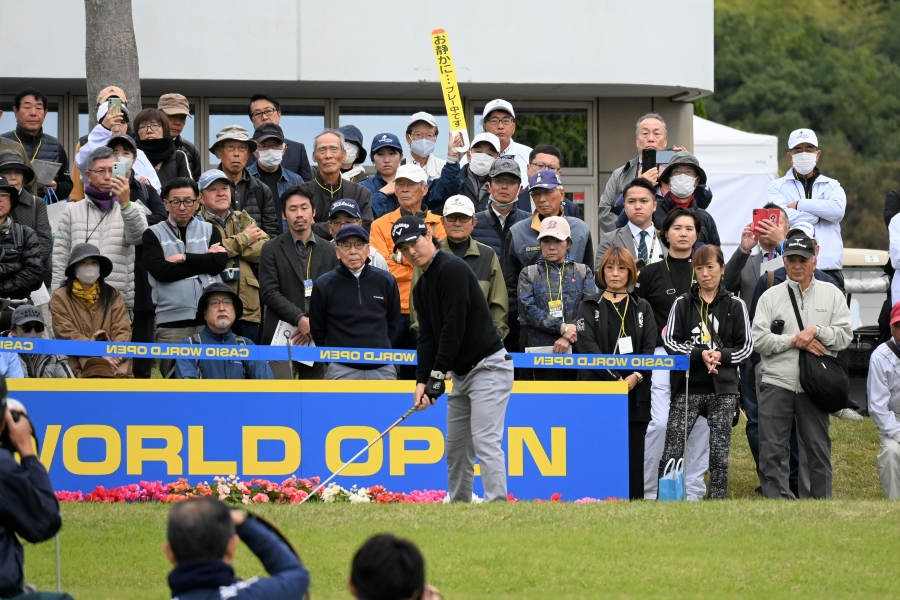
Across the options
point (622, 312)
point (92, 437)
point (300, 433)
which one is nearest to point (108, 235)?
point (92, 437)

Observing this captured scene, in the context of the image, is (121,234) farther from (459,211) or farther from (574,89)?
(574,89)

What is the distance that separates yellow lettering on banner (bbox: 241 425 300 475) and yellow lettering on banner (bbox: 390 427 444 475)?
853 millimetres

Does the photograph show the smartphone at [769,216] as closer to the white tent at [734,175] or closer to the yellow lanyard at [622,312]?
the yellow lanyard at [622,312]

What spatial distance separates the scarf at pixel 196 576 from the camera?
16.6ft

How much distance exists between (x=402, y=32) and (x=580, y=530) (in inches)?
468

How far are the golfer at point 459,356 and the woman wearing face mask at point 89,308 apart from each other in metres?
3.42

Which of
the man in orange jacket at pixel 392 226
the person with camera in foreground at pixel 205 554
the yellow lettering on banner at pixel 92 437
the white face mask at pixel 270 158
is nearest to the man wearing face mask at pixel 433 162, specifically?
the man in orange jacket at pixel 392 226

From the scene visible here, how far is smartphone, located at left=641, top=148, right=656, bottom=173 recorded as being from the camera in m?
14.3

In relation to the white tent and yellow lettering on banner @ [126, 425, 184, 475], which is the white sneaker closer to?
the white tent

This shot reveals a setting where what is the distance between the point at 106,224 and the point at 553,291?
419 cm

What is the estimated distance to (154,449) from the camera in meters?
11.9

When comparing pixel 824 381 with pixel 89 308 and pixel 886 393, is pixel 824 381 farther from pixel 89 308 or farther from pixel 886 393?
pixel 89 308

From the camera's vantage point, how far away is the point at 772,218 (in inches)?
529

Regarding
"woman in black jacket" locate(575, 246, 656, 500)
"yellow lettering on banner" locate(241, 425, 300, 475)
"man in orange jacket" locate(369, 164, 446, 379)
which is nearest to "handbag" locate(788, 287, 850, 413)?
"woman in black jacket" locate(575, 246, 656, 500)
